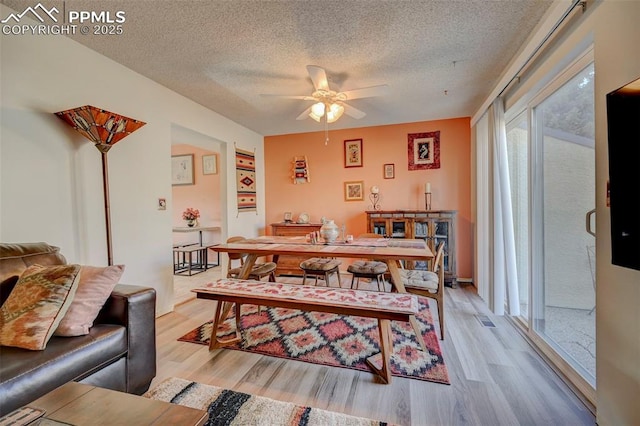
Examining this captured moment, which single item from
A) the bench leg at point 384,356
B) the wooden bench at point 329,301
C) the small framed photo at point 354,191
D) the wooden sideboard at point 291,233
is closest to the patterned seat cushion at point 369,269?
the wooden bench at point 329,301

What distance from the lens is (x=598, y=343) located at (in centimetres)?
137

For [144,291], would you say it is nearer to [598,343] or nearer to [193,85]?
[193,85]

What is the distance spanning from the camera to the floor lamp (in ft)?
6.31

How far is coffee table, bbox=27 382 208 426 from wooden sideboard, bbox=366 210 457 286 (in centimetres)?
344

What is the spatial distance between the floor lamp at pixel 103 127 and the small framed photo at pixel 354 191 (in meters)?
3.09

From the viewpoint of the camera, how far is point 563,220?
195 centimetres

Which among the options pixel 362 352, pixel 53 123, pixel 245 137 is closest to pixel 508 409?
pixel 362 352

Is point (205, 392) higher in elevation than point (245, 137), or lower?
lower

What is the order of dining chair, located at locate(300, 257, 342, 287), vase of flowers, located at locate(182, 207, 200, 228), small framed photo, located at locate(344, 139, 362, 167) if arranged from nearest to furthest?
1. dining chair, located at locate(300, 257, 342, 287)
2. small framed photo, located at locate(344, 139, 362, 167)
3. vase of flowers, located at locate(182, 207, 200, 228)

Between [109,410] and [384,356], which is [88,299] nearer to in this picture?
[109,410]

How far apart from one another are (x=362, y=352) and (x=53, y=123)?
115 inches

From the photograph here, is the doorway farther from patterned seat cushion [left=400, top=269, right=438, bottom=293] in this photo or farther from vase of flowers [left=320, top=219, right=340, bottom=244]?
patterned seat cushion [left=400, top=269, right=438, bottom=293]

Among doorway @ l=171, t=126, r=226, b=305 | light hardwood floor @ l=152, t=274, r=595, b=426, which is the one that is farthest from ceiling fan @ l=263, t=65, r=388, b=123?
doorway @ l=171, t=126, r=226, b=305

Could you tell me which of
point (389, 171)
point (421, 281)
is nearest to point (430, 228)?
point (389, 171)
